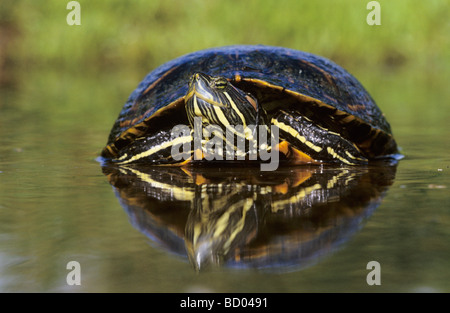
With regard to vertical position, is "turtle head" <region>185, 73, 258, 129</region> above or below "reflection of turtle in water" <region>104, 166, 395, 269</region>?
above

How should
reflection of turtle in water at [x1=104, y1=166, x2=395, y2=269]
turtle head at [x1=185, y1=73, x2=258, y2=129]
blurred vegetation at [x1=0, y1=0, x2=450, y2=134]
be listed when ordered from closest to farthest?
reflection of turtle in water at [x1=104, y1=166, x2=395, y2=269]
turtle head at [x1=185, y1=73, x2=258, y2=129]
blurred vegetation at [x1=0, y1=0, x2=450, y2=134]

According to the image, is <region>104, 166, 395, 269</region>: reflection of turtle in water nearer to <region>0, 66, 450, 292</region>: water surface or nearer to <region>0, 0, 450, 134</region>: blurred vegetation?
<region>0, 66, 450, 292</region>: water surface

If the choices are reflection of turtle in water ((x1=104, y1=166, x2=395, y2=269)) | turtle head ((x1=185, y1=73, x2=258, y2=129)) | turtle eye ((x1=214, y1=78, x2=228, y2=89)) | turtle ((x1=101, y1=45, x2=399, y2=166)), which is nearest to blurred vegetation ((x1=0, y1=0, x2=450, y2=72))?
turtle ((x1=101, y1=45, x2=399, y2=166))

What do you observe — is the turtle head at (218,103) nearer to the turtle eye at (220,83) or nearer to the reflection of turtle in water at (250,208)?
the turtle eye at (220,83)

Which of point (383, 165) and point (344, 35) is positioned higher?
point (344, 35)

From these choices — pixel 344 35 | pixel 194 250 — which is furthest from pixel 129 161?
pixel 344 35

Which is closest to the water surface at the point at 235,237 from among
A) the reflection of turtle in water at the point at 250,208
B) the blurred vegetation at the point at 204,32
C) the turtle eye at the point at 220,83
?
the reflection of turtle in water at the point at 250,208

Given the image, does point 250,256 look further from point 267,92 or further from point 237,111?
point 267,92

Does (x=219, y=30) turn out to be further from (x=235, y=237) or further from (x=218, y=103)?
(x=235, y=237)
